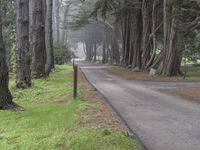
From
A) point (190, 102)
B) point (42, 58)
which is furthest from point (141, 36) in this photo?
point (190, 102)

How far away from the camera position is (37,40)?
1046 inches

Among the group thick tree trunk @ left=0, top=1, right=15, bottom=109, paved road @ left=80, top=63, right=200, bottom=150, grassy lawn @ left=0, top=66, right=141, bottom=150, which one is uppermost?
thick tree trunk @ left=0, top=1, right=15, bottom=109

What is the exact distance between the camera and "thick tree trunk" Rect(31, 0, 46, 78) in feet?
85.3

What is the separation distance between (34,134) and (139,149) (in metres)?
2.16

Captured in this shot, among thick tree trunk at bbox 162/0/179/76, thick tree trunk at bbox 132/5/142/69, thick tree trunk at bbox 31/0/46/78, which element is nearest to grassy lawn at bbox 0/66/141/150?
thick tree trunk at bbox 31/0/46/78

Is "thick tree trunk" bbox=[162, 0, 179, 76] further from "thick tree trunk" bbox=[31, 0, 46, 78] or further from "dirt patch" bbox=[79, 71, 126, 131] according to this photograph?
"dirt patch" bbox=[79, 71, 126, 131]

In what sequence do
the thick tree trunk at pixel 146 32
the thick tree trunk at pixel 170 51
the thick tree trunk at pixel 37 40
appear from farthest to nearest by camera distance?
the thick tree trunk at pixel 146 32
the thick tree trunk at pixel 170 51
the thick tree trunk at pixel 37 40

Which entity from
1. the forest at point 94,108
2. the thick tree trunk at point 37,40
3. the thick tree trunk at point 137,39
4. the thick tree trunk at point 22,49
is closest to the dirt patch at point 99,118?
the forest at point 94,108

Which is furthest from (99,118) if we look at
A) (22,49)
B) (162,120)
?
(22,49)

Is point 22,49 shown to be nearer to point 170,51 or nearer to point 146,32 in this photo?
point 170,51

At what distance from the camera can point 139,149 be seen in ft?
24.3

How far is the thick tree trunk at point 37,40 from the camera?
26.0 meters

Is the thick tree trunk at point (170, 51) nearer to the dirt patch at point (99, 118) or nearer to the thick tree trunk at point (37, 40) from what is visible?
the thick tree trunk at point (37, 40)

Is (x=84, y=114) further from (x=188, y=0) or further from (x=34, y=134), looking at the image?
(x=188, y=0)
